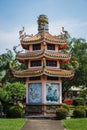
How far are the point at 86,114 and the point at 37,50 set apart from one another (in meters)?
8.76

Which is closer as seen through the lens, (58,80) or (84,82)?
(58,80)

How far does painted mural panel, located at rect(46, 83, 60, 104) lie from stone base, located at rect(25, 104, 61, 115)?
1.77 feet

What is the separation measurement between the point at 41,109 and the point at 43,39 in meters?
7.43

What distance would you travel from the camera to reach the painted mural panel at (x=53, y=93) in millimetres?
32500

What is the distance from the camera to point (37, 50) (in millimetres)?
33875

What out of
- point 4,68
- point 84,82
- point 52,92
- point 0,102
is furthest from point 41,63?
point 4,68

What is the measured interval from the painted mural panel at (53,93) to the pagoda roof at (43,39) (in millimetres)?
4792

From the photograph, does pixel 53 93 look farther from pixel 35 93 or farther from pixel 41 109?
pixel 41 109

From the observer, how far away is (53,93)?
3272 cm

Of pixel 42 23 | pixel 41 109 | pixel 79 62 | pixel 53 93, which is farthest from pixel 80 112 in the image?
pixel 79 62

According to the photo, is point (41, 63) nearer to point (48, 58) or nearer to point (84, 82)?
point (48, 58)

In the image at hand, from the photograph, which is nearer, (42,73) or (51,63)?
(42,73)

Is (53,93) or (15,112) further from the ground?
(53,93)

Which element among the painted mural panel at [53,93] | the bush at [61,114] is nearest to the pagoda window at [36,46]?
the painted mural panel at [53,93]
